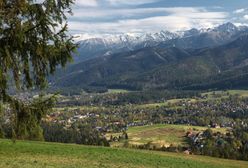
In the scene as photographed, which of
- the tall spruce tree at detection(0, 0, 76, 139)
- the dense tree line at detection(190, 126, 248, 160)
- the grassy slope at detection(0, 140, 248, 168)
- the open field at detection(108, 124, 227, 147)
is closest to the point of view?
the tall spruce tree at detection(0, 0, 76, 139)

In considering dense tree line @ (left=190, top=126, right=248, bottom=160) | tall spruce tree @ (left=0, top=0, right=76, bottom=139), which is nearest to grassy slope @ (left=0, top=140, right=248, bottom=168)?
tall spruce tree @ (left=0, top=0, right=76, bottom=139)

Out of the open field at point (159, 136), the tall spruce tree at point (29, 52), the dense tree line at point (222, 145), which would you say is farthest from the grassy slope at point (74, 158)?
the open field at point (159, 136)

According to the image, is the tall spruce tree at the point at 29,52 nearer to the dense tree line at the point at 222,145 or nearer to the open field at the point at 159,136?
the dense tree line at the point at 222,145

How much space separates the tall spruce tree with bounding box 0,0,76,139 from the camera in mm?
15883

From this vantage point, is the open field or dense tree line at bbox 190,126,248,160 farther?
the open field

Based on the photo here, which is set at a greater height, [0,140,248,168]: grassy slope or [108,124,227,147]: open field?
[0,140,248,168]: grassy slope

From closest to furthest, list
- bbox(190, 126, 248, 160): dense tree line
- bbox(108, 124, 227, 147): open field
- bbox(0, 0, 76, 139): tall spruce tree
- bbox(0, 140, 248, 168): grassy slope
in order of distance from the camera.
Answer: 1. bbox(0, 0, 76, 139): tall spruce tree
2. bbox(0, 140, 248, 168): grassy slope
3. bbox(190, 126, 248, 160): dense tree line
4. bbox(108, 124, 227, 147): open field

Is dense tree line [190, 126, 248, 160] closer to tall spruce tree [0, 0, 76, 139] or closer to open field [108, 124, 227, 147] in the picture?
open field [108, 124, 227, 147]

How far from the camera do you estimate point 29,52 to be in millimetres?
17094

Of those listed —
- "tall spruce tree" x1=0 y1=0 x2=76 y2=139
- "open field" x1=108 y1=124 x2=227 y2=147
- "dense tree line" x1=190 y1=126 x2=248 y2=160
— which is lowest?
"open field" x1=108 y1=124 x2=227 y2=147

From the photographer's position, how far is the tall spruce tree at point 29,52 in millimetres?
15883

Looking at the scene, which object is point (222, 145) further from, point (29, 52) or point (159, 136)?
point (29, 52)

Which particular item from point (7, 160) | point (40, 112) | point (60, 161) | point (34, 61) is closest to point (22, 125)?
point (40, 112)

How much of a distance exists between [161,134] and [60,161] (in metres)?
155
